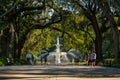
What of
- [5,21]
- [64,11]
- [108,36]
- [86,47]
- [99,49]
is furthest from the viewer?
[86,47]

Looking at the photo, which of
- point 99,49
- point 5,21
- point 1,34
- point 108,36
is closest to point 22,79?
point 5,21

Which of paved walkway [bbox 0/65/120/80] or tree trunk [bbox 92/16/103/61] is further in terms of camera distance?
tree trunk [bbox 92/16/103/61]

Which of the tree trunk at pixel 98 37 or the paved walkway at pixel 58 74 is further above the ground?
the tree trunk at pixel 98 37

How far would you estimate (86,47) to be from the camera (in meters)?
Answer: 70.8

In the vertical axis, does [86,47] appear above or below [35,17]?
below

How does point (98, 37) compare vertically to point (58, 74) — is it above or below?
above

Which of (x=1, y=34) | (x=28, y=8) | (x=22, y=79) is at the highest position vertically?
(x=28, y=8)

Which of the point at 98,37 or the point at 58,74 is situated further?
the point at 98,37

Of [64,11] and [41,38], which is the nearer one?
[64,11]

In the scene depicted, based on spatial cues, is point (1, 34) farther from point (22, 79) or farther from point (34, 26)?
point (22, 79)

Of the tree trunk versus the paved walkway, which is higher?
the tree trunk

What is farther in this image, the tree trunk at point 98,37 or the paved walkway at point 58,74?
the tree trunk at point 98,37

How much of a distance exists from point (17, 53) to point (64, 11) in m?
9.41

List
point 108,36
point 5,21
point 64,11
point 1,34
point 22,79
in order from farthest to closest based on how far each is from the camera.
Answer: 1. point 108,36
2. point 64,11
3. point 1,34
4. point 5,21
5. point 22,79
